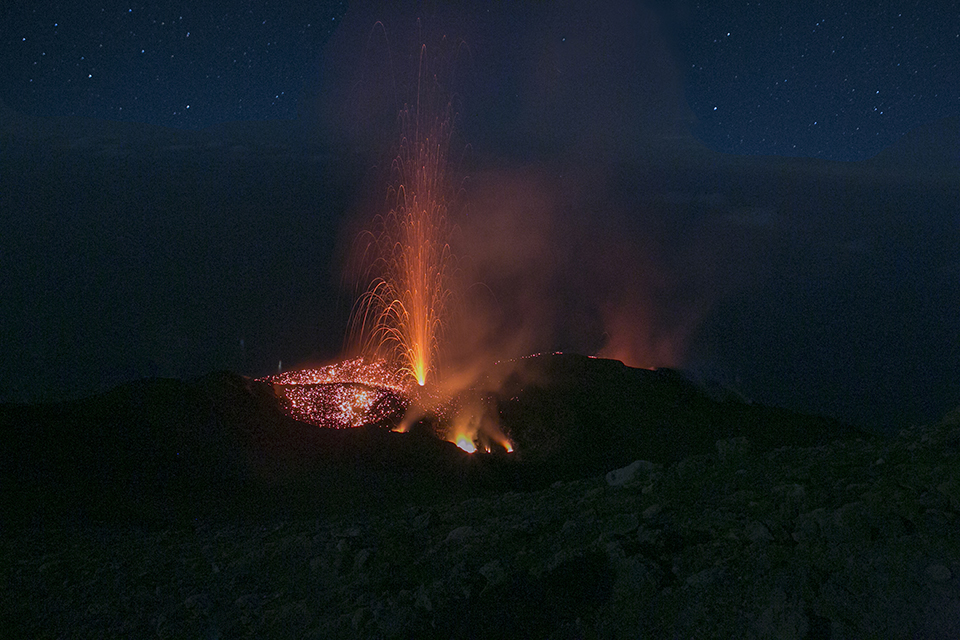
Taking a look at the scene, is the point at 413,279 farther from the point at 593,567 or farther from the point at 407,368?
the point at 593,567

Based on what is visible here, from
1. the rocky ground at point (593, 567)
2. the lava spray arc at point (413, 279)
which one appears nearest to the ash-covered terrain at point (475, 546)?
the rocky ground at point (593, 567)

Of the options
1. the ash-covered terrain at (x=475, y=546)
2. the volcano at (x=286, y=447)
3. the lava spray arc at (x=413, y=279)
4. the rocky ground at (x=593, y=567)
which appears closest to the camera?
the rocky ground at (x=593, y=567)

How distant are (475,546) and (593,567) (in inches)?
57.7

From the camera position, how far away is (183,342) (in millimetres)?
32062

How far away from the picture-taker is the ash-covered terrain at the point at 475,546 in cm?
398

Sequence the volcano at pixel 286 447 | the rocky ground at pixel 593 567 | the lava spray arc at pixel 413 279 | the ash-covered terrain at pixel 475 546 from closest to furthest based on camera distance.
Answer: the rocky ground at pixel 593 567
the ash-covered terrain at pixel 475 546
the volcano at pixel 286 447
the lava spray arc at pixel 413 279

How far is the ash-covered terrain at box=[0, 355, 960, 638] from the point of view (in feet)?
13.1

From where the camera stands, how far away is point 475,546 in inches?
229

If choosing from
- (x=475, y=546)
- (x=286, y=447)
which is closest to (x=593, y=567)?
(x=475, y=546)

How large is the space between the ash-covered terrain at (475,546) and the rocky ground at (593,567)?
0.02 meters

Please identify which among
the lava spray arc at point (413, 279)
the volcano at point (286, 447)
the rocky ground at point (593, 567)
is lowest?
the rocky ground at point (593, 567)

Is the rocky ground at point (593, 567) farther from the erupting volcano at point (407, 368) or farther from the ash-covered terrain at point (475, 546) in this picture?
the erupting volcano at point (407, 368)

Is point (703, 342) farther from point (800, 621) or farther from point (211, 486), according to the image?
point (800, 621)

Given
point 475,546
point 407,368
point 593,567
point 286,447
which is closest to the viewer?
point 593,567
